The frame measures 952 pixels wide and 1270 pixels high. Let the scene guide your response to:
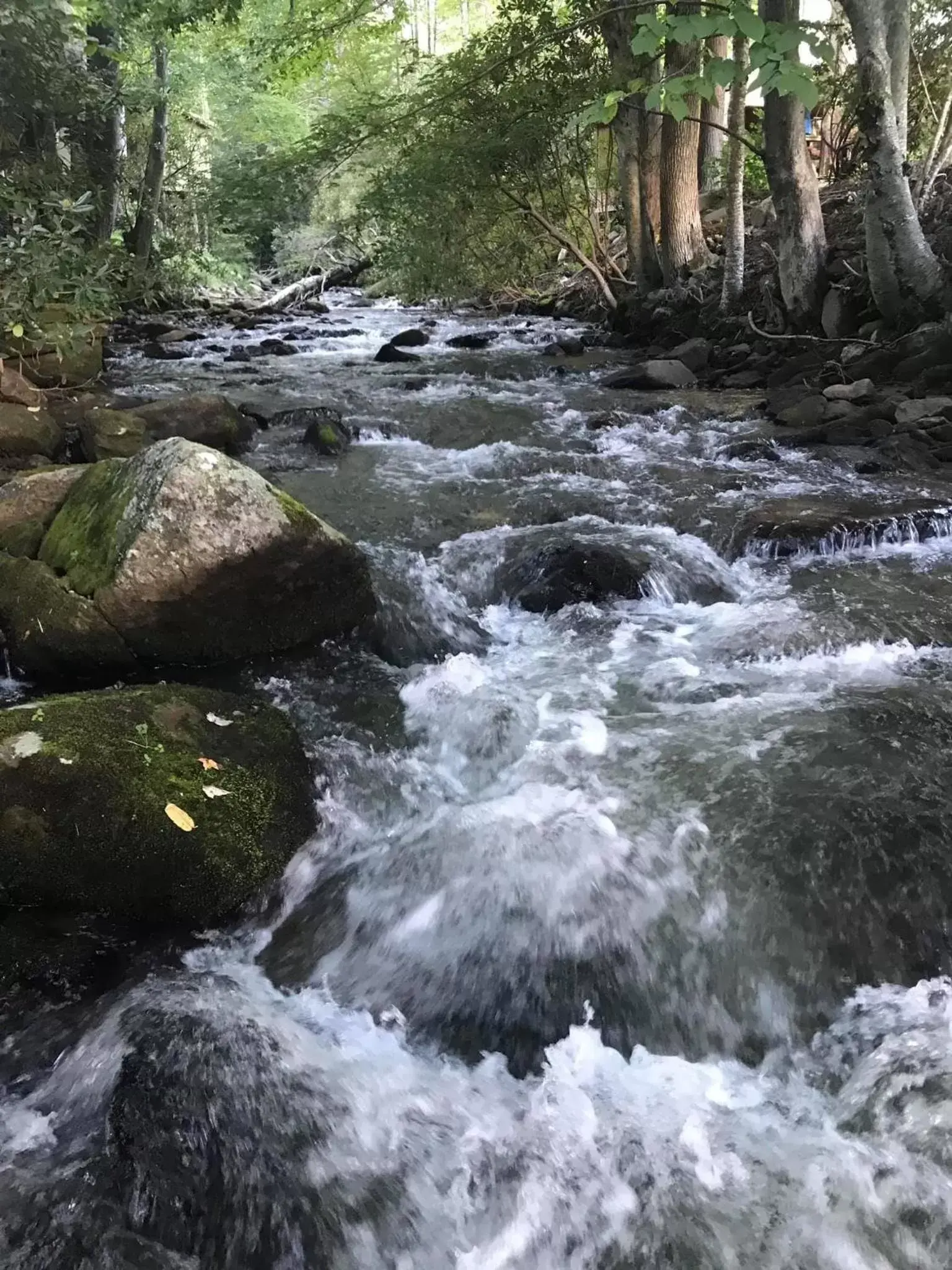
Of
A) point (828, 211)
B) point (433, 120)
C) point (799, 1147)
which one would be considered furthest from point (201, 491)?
point (828, 211)

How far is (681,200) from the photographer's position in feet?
48.6

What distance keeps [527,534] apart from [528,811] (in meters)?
3.30

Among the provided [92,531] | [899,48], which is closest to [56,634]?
[92,531]

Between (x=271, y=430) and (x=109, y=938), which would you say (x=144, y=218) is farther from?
(x=109, y=938)

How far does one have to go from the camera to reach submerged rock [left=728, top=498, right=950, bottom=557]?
6312mm

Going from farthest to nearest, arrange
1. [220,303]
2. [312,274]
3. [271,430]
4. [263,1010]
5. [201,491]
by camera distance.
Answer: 1. [312,274]
2. [220,303]
3. [271,430]
4. [201,491]
5. [263,1010]

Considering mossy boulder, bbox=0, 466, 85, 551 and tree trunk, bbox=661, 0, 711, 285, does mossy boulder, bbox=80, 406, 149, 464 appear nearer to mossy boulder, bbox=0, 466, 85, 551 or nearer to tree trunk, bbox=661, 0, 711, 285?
mossy boulder, bbox=0, 466, 85, 551

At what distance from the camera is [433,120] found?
45.6 ft

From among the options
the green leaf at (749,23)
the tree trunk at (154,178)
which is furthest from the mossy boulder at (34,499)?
the tree trunk at (154,178)

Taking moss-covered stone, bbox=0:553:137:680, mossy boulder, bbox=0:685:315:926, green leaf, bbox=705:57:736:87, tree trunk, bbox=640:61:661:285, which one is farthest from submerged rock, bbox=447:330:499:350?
mossy boulder, bbox=0:685:315:926

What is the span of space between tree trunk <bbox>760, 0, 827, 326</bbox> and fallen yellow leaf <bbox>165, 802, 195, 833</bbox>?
36.4 feet

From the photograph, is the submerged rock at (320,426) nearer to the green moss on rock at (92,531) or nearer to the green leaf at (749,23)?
the green moss on rock at (92,531)

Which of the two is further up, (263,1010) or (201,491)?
(201,491)

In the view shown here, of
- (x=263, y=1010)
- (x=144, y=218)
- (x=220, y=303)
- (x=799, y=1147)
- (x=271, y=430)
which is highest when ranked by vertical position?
(x=144, y=218)
